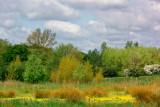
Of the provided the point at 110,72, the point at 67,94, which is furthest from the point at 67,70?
the point at 110,72

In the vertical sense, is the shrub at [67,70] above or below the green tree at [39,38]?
below

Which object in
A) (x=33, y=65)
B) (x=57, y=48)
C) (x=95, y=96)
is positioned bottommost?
(x=95, y=96)

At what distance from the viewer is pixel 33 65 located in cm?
2523

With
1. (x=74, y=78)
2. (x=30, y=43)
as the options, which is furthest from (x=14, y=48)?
(x=74, y=78)

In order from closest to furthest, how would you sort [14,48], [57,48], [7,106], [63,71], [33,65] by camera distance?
[7,106]
[33,65]
[63,71]
[57,48]
[14,48]

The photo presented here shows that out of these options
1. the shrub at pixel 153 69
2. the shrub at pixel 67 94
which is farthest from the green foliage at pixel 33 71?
the shrub at pixel 153 69

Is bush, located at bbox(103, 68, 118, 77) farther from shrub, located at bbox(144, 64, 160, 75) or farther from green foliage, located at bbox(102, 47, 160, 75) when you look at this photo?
shrub, located at bbox(144, 64, 160, 75)

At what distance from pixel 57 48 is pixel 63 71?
10.4 metres

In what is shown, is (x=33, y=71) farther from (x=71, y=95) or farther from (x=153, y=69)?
(x=153, y=69)

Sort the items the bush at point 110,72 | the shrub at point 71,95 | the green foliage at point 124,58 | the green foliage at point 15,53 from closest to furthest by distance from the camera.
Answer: the shrub at point 71,95 → the bush at point 110,72 → the green foliage at point 15,53 → the green foliage at point 124,58

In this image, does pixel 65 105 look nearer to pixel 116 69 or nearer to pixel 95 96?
pixel 95 96

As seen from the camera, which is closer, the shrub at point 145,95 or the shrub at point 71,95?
the shrub at point 145,95

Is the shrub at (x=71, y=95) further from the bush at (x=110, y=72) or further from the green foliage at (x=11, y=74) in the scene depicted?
the bush at (x=110, y=72)

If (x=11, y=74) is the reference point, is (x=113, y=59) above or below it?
above
